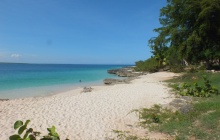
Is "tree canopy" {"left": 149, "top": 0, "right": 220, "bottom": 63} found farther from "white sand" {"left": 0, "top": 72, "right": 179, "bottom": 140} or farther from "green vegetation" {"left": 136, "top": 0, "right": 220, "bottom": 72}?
"white sand" {"left": 0, "top": 72, "right": 179, "bottom": 140}

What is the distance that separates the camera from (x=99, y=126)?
857cm

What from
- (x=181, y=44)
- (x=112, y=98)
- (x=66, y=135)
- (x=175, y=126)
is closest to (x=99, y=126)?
(x=66, y=135)

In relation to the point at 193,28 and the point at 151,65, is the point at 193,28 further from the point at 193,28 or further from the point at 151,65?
the point at 151,65

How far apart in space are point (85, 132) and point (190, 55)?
24.5 metres

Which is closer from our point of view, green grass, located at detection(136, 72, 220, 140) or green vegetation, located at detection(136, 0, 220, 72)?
green grass, located at detection(136, 72, 220, 140)

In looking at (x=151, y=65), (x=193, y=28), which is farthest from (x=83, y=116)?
(x=151, y=65)

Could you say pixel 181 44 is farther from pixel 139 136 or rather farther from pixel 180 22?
pixel 139 136

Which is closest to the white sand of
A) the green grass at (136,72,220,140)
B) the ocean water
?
the green grass at (136,72,220,140)

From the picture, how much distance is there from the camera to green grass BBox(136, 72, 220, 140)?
722 cm

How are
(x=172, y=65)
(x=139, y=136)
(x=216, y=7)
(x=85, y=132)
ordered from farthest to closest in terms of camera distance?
(x=172, y=65)
(x=216, y=7)
(x=85, y=132)
(x=139, y=136)

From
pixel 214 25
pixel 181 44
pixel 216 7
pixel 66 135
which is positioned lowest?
pixel 66 135

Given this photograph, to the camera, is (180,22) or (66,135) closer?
(66,135)

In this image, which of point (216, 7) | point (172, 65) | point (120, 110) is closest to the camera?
point (120, 110)

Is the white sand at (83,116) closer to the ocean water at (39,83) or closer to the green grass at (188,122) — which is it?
the green grass at (188,122)
